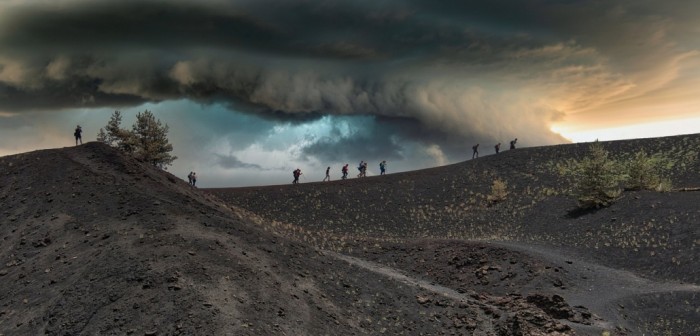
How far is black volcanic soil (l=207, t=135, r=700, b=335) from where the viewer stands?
2261cm

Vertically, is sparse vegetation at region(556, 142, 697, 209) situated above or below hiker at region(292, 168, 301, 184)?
below

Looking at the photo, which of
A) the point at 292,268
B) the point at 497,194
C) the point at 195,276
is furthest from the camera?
the point at 497,194

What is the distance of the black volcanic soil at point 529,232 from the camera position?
22.6 metres

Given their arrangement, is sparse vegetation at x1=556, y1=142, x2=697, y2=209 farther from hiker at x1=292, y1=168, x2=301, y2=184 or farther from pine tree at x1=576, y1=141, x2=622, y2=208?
hiker at x1=292, y1=168, x2=301, y2=184

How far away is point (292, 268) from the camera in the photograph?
1992cm

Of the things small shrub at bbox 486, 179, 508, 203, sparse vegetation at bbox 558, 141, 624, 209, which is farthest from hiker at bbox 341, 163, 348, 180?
sparse vegetation at bbox 558, 141, 624, 209

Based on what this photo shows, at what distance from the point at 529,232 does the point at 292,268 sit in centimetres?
2116

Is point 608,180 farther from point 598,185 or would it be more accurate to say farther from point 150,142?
point 150,142

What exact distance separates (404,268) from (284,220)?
1578 centimetres

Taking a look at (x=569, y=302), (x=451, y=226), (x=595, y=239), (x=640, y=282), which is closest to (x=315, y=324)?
(x=569, y=302)

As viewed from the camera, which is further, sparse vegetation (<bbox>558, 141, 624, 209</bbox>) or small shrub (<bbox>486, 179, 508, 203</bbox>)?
small shrub (<bbox>486, 179, 508, 203</bbox>)

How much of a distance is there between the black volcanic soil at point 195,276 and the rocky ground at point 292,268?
60mm

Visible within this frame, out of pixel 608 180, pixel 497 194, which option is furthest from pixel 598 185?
pixel 497 194

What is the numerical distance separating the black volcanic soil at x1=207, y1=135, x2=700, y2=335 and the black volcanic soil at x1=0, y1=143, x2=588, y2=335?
0.75ft
